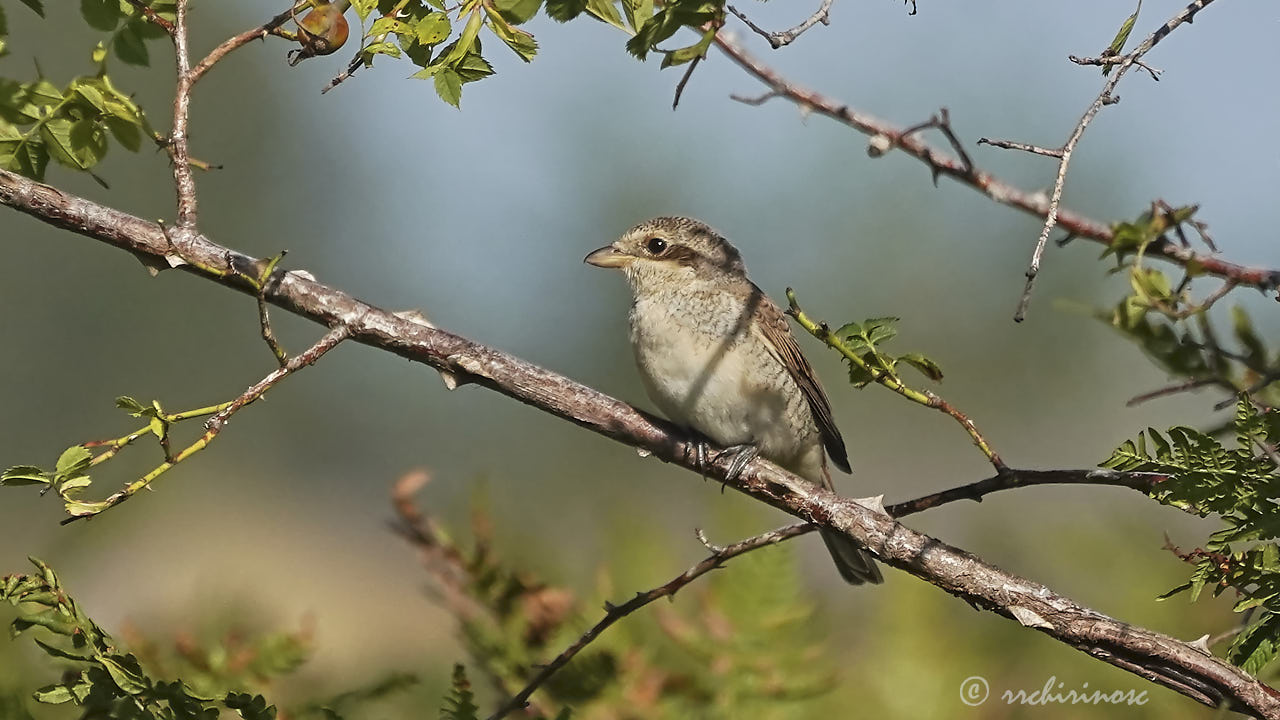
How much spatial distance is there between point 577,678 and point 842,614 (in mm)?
1382

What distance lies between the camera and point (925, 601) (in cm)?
281

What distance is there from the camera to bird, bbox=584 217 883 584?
11.5 feet

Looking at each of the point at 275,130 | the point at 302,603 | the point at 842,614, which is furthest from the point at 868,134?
the point at 275,130

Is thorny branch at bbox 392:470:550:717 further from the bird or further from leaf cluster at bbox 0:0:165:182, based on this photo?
the bird

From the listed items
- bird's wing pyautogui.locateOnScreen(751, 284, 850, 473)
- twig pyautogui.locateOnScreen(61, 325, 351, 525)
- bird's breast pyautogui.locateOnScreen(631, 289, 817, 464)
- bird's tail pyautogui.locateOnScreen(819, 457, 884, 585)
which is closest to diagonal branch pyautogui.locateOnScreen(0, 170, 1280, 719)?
twig pyautogui.locateOnScreen(61, 325, 351, 525)

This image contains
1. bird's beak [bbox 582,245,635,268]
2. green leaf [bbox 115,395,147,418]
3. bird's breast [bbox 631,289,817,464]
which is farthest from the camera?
bird's beak [bbox 582,245,635,268]

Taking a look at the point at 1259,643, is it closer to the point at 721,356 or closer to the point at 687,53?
the point at 687,53

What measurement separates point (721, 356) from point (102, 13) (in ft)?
6.90

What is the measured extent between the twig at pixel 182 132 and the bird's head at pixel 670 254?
2.06 metres

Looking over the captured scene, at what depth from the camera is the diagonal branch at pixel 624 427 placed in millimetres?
1593

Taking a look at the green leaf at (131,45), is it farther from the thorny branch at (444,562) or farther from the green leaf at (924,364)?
the green leaf at (924,364)

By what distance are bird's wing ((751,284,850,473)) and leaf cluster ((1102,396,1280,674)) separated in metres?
2.29

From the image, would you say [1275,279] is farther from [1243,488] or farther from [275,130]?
[275,130]

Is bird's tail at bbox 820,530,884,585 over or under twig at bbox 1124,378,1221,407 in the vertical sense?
over
